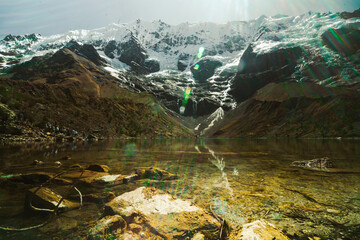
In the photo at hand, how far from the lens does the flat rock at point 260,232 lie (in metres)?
4.97

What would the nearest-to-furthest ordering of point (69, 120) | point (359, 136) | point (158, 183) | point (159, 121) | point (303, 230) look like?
point (303, 230)
point (158, 183)
point (69, 120)
point (359, 136)
point (159, 121)

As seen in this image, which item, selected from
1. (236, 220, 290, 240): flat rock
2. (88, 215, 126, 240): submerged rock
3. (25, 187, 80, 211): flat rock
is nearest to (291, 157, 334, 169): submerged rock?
(236, 220, 290, 240): flat rock

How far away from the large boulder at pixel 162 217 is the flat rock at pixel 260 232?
1168 millimetres

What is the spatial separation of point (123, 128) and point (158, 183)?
12070cm

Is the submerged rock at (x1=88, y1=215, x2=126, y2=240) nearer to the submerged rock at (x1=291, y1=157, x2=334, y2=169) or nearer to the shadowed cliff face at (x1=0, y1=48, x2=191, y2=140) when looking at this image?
the submerged rock at (x1=291, y1=157, x2=334, y2=169)

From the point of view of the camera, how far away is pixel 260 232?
16.8 feet

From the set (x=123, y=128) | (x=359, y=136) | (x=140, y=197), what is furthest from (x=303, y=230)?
(x=359, y=136)

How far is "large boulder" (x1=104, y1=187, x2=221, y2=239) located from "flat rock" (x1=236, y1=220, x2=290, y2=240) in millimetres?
1168

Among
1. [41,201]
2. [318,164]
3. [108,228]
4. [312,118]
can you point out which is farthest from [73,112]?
[312,118]

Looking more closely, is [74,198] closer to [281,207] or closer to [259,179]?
[281,207]

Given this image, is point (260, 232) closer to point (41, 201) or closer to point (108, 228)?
point (108, 228)

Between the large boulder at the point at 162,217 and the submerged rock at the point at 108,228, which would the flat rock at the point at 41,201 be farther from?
the submerged rock at the point at 108,228

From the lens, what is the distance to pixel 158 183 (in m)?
13.7

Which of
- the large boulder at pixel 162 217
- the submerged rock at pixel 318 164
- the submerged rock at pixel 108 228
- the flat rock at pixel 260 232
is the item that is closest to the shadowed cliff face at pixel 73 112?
the large boulder at pixel 162 217
